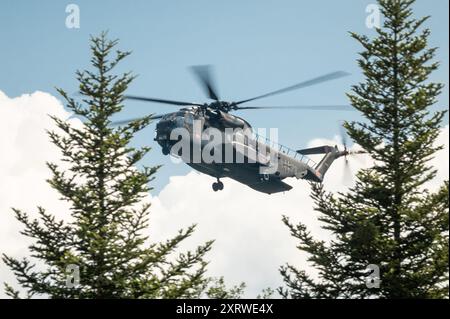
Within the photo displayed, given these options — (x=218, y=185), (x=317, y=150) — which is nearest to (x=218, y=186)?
(x=218, y=185)

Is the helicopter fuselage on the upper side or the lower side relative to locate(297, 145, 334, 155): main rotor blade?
lower

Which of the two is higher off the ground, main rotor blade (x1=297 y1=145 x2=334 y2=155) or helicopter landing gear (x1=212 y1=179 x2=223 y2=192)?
main rotor blade (x1=297 y1=145 x2=334 y2=155)

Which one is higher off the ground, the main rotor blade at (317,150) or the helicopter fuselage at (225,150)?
the main rotor blade at (317,150)

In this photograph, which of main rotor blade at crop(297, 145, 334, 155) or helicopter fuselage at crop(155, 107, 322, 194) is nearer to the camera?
helicopter fuselage at crop(155, 107, 322, 194)

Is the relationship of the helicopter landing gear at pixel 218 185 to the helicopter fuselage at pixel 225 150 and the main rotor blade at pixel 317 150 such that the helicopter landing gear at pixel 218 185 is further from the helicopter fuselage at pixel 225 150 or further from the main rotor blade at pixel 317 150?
the main rotor blade at pixel 317 150

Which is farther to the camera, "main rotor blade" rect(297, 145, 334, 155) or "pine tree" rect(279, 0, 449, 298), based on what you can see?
"main rotor blade" rect(297, 145, 334, 155)

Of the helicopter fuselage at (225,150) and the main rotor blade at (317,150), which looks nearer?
the helicopter fuselage at (225,150)

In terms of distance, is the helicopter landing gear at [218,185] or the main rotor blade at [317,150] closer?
the helicopter landing gear at [218,185]

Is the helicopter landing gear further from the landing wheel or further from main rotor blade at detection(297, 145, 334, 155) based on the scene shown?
main rotor blade at detection(297, 145, 334, 155)

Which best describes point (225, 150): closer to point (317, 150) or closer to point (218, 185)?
point (218, 185)

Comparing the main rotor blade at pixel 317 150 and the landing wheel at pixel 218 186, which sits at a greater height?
the main rotor blade at pixel 317 150

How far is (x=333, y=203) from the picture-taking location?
96.1 feet

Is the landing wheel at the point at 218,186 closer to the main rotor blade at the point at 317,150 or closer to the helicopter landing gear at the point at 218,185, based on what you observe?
the helicopter landing gear at the point at 218,185
